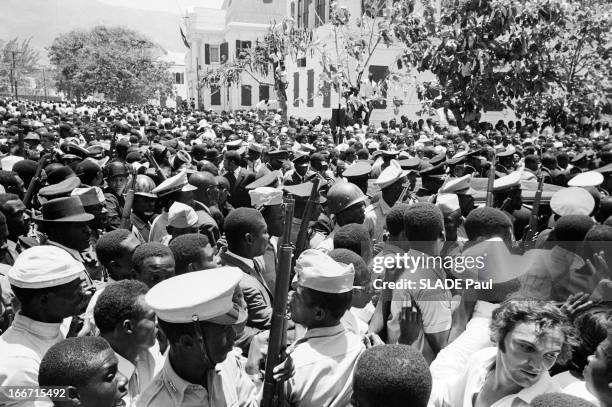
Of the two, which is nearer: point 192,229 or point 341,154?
point 192,229

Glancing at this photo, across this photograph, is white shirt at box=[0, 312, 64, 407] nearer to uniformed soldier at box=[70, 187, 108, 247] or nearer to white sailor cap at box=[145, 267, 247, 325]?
white sailor cap at box=[145, 267, 247, 325]

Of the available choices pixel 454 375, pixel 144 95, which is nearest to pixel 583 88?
pixel 454 375

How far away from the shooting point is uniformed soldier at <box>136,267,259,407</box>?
222 cm

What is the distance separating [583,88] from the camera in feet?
51.3

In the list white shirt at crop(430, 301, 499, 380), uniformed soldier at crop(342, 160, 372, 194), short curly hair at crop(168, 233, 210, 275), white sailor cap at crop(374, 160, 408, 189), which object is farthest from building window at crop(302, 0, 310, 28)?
white shirt at crop(430, 301, 499, 380)

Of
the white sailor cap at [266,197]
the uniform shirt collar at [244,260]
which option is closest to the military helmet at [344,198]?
the white sailor cap at [266,197]

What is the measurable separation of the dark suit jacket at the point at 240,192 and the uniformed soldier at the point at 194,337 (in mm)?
5408

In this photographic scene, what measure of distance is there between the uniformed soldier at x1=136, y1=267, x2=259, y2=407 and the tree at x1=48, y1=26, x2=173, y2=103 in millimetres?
42896

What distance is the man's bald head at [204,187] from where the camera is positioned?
595 cm

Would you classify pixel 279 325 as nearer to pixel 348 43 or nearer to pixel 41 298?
pixel 41 298

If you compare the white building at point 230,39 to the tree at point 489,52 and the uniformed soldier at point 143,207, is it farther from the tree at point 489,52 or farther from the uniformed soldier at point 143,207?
the uniformed soldier at point 143,207

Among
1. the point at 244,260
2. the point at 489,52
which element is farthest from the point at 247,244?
the point at 489,52

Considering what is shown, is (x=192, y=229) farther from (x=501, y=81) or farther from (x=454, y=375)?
(x=501, y=81)

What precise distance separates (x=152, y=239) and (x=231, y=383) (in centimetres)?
273
